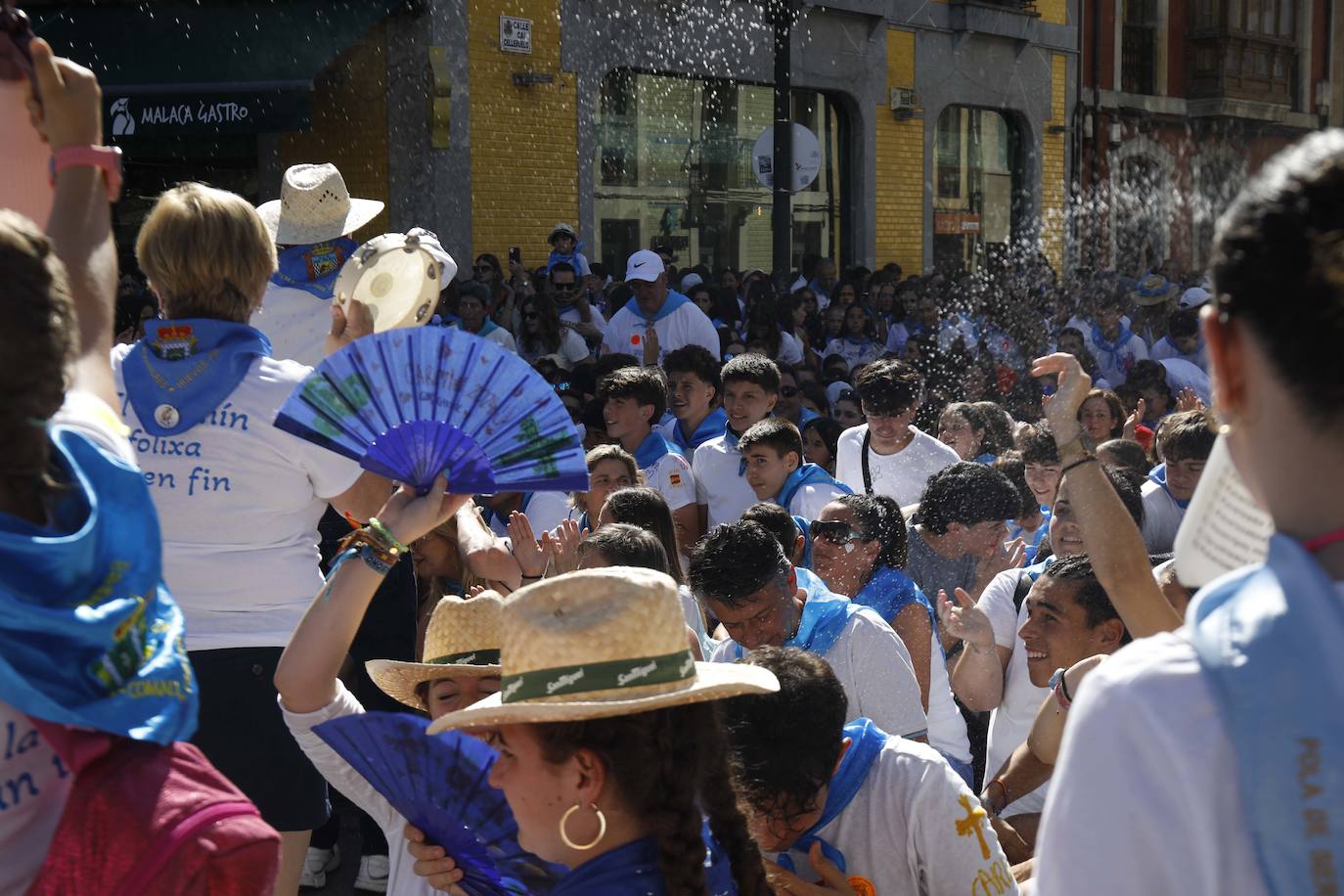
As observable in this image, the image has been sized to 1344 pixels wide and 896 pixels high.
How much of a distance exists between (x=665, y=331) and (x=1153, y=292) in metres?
9.63

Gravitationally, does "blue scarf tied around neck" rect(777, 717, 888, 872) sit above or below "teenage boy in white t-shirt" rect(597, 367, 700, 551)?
below

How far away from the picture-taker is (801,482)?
6.00 m

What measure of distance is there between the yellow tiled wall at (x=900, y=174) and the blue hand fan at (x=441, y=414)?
18.8 m

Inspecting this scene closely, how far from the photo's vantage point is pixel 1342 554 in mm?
1218

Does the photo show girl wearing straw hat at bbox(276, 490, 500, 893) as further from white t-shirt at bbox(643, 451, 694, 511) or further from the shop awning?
the shop awning

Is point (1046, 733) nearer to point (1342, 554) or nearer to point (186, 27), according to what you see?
point (1342, 554)

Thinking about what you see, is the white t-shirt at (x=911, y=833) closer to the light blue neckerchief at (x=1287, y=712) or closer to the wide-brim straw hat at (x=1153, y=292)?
the light blue neckerchief at (x=1287, y=712)

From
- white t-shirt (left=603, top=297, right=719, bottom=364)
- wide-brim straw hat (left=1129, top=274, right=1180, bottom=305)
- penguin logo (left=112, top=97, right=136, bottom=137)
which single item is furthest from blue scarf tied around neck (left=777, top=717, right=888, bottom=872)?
wide-brim straw hat (left=1129, top=274, right=1180, bottom=305)

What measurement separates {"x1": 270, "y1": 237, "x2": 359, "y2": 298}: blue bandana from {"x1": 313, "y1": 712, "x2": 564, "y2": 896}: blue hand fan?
2793 mm

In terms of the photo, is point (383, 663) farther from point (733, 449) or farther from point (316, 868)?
point (733, 449)

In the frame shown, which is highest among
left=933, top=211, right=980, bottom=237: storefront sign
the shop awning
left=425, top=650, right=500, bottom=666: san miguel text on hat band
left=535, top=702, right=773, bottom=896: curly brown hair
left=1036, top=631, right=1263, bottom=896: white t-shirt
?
the shop awning

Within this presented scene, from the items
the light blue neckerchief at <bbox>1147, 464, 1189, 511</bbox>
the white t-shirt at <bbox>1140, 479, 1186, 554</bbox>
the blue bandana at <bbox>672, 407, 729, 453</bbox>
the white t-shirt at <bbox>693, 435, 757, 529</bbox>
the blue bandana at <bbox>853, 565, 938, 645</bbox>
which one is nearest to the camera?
the blue bandana at <bbox>853, 565, 938, 645</bbox>

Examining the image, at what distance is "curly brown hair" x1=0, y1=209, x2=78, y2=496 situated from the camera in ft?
4.99

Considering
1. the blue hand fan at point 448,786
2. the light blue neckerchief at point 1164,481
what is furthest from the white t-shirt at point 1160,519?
the blue hand fan at point 448,786
